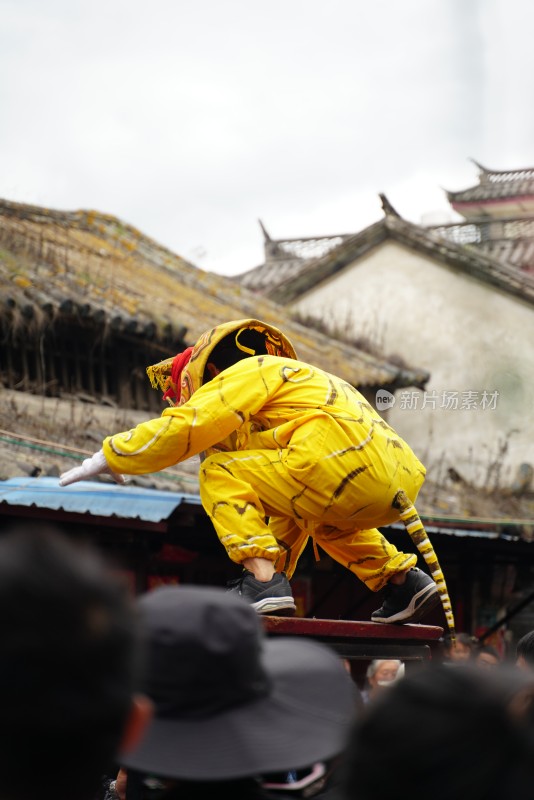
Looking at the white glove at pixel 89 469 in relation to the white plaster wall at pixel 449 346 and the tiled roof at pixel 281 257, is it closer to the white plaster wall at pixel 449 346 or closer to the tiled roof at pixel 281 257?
the white plaster wall at pixel 449 346

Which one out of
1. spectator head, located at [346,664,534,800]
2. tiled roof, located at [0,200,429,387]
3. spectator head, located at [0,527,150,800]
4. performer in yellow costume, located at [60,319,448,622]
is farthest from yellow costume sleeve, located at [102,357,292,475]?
tiled roof, located at [0,200,429,387]

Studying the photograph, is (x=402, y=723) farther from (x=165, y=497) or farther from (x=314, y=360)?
(x=314, y=360)

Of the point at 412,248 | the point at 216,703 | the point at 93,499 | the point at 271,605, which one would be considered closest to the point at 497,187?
the point at 412,248

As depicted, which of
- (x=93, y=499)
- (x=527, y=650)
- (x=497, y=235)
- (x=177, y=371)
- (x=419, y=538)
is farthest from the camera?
(x=497, y=235)

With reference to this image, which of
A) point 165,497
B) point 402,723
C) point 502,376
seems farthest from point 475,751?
point 502,376

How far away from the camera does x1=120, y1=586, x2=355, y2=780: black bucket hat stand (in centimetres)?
183

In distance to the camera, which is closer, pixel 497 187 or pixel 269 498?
pixel 269 498

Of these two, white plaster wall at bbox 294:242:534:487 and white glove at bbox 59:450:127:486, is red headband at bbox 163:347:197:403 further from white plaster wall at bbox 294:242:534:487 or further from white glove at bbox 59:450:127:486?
white plaster wall at bbox 294:242:534:487

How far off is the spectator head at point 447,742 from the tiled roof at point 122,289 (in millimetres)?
8357

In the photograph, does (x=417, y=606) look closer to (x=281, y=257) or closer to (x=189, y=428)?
(x=189, y=428)

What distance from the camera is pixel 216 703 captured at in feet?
6.14

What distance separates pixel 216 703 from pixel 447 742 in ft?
1.62

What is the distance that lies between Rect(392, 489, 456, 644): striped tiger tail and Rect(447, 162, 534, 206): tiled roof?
24010 mm

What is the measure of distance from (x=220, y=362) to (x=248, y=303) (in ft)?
36.7
